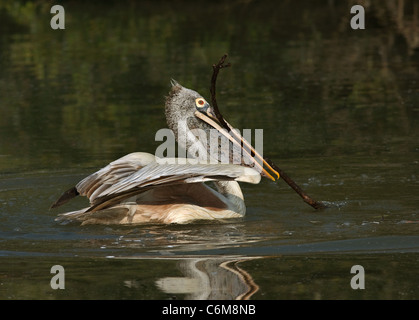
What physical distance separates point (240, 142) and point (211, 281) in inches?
90.9

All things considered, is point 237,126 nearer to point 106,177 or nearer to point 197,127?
point 197,127

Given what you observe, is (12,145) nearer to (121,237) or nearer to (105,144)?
(105,144)

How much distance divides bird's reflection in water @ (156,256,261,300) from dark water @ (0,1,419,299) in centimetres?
2

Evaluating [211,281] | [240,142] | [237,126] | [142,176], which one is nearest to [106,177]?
[142,176]

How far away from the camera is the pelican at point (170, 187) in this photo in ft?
21.7

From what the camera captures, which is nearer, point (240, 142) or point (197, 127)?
point (240, 142)

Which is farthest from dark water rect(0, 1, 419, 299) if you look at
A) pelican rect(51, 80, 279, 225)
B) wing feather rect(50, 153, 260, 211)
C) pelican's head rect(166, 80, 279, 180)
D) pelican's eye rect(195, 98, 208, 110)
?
pelican's eye rect(195, 98, 208, 110)

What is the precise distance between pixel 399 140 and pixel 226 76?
16.2 feet

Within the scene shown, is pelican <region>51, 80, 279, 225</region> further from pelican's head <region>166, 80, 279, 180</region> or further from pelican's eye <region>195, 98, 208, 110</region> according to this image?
pelican's eye <region>195, 98, 208, 110</region>

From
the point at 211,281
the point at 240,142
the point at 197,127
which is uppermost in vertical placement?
the point at 197,127

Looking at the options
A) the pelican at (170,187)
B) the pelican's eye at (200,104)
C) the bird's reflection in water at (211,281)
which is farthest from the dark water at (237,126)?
the pelican's eye at (200,104)

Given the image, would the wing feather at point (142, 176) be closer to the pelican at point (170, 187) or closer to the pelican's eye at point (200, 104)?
the pelican at point (170, 187)

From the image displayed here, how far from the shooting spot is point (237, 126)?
10.6 m
